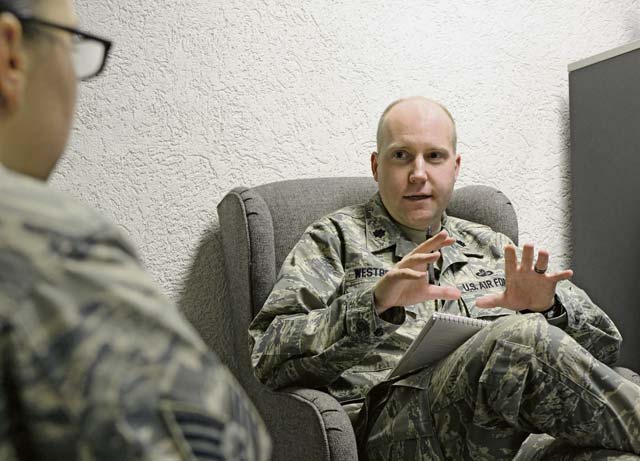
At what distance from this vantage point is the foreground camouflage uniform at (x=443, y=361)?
1.31 m

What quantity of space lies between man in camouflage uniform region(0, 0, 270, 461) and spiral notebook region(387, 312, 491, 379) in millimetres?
998

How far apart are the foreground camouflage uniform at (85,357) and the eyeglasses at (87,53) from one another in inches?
7.1

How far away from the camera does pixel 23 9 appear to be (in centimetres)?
48

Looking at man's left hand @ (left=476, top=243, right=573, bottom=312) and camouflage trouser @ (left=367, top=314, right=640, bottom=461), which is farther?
man's left hand @ (left=476, top=243, right=573, bottom=312)

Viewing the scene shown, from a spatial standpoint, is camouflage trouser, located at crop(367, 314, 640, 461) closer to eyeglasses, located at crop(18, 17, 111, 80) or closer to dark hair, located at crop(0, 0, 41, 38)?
eyeglasses, located at crop(18, 17, 111, 80)

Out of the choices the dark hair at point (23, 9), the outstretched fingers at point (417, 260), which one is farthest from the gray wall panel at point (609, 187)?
the dark hair at point (23, 9)

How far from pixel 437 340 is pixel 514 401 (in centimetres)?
19

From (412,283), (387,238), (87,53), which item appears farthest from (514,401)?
(87,53)

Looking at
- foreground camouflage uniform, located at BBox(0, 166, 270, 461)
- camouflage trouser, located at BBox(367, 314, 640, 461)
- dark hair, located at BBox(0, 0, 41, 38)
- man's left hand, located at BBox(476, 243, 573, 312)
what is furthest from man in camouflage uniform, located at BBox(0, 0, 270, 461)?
man's left hand, located at BBox(476, 243, 573, 312)

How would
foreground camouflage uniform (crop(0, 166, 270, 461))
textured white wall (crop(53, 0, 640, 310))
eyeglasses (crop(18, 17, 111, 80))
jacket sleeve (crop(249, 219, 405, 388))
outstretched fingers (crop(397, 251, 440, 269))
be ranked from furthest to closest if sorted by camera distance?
textured white wall (crop(53, 0, 640, 310)) → jacket sleeve (crop(249, 219, 405, 388)) → outstretched fingers (crop(397, 251, 440, 269)) → eyeglasses (crop(18, 17, 111, 80)) → foreground camouflage uniform (crop(0, 166, 270, 461))

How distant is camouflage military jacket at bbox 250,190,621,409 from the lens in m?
1.54

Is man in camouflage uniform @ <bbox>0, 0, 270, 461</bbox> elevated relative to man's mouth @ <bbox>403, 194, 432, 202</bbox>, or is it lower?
elevated

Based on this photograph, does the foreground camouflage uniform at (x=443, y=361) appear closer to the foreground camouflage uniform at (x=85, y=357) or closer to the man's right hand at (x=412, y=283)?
the man's right hand at (x=412, y=283)

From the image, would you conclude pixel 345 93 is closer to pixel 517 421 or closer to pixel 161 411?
pixel 517 421
